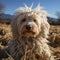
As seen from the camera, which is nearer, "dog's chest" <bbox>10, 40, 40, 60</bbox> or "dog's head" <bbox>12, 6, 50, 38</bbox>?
"dog's head" <bbox>12, 6, 50, 38</bbox>

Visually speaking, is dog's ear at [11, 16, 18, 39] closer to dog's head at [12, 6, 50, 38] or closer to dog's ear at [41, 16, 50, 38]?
dog's head at [12, 6, 50, 38]

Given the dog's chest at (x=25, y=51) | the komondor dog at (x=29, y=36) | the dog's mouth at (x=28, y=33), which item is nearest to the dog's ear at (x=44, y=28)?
the komondor dog at (x=29, y=36)

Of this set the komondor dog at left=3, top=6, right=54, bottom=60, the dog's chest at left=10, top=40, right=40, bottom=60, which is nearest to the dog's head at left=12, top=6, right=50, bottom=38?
the komondor dog at left=3, top=6, right=54, bottom=60

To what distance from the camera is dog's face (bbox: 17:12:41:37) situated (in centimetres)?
774

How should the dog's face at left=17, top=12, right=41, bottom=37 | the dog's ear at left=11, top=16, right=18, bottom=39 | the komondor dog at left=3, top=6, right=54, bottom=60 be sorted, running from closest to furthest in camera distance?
the dog's face at left=17, top=12, right=41, bottom=37
the komondor dog at left=3, top=6, right=54, bottom=60
the dog's ear at left=11, top=16, right=18, bottom=39

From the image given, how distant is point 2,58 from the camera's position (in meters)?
8.54

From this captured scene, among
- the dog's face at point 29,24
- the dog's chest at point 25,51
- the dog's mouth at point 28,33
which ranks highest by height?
the dog's face at point 29,24

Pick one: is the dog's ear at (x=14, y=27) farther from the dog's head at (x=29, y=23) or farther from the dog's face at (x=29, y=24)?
the dog's face at (x=29, y=24)

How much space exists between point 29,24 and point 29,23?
0.19 ft

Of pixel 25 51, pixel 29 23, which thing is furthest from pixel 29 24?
pixel 25 51

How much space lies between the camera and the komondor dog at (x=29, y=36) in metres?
8.06

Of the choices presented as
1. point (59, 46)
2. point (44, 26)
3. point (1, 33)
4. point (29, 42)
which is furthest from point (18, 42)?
point (1, 33)

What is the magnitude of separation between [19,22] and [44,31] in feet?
2.67

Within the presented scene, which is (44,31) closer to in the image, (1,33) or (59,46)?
(59,46)
